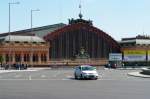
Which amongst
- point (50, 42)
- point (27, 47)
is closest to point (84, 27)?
point (50, 42)

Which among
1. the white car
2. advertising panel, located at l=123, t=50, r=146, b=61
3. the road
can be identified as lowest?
the road

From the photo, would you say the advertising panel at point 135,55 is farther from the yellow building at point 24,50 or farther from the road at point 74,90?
the road at point 74,90

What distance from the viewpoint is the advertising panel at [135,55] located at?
403 ft

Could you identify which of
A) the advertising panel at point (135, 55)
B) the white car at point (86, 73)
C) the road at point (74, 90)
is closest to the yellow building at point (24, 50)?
the advertising panel at point (135, 55)

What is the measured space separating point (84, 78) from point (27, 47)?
71.7 meters

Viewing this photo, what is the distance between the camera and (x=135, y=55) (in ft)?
406

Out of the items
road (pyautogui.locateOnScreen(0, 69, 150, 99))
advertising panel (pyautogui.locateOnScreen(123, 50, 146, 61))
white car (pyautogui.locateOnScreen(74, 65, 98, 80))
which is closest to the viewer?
road (pyautogui.locateOnScreen(0, 69, 150, 99))

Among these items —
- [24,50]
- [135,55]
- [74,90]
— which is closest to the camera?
[74,90]

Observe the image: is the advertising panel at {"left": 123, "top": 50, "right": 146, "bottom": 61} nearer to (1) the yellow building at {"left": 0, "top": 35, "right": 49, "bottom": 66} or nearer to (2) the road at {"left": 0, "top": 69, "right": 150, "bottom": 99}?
(1) the yellow building at {"left": 0, "top": 35, "right": 49, "bottom": 66}

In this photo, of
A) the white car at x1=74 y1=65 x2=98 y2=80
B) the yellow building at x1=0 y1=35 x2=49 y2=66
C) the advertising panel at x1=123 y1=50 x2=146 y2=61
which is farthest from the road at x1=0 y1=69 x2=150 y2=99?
the advertising panel at x1=123 y1=50 x2=146 y2=61

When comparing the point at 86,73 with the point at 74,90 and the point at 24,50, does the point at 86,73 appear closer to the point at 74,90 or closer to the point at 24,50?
the point at 74,90

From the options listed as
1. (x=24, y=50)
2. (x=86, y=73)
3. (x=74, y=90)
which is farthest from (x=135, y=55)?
(x=74, y=90)

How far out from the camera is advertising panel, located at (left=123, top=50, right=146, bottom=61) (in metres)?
123

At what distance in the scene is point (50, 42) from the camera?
394ft
